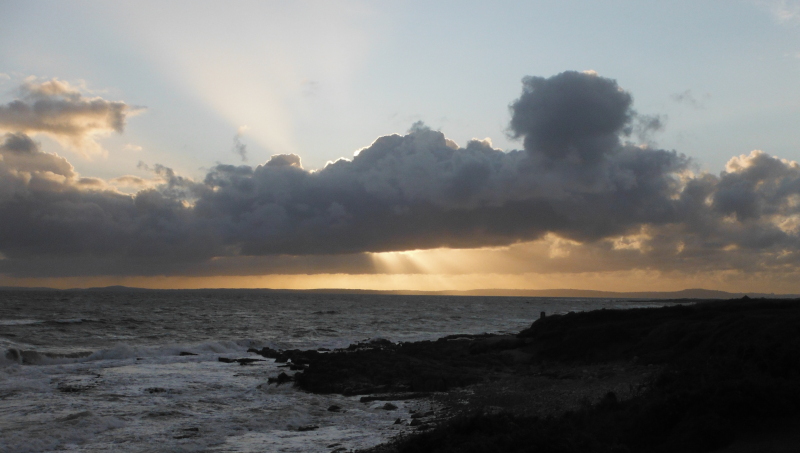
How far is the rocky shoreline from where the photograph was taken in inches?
442

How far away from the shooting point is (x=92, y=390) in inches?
972

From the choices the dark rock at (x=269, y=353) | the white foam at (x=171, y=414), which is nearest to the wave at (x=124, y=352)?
the dark rock at (x=269, y=353)

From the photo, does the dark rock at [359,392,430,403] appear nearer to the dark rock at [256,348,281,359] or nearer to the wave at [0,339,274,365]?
the dark rock at [256,348,281,359]

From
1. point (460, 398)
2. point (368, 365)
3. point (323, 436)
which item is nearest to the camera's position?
point (323, 436)

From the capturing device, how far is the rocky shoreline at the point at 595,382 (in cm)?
1123

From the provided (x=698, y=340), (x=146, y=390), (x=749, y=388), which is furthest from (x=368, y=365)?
(x=749, y=388)

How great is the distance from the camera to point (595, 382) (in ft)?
74.7

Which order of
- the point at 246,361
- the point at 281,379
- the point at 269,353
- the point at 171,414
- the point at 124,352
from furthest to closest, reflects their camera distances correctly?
the point at 269,353 → the point at 124,352 → the point at 246,361 → the point at 281,379 → the point at 171,414

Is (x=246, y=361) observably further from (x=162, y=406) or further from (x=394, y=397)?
(x=394, y=397)

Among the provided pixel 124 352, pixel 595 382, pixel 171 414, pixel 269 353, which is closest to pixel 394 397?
pixel 595 382

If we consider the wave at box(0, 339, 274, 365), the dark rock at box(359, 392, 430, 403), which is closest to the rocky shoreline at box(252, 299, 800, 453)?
the dark rock at box(359, 392, 430, 403)

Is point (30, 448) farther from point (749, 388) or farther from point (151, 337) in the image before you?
point (151, 337)

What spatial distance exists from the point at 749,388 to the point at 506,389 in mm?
12713

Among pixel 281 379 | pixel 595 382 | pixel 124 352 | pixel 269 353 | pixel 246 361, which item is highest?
pixel 595 382
